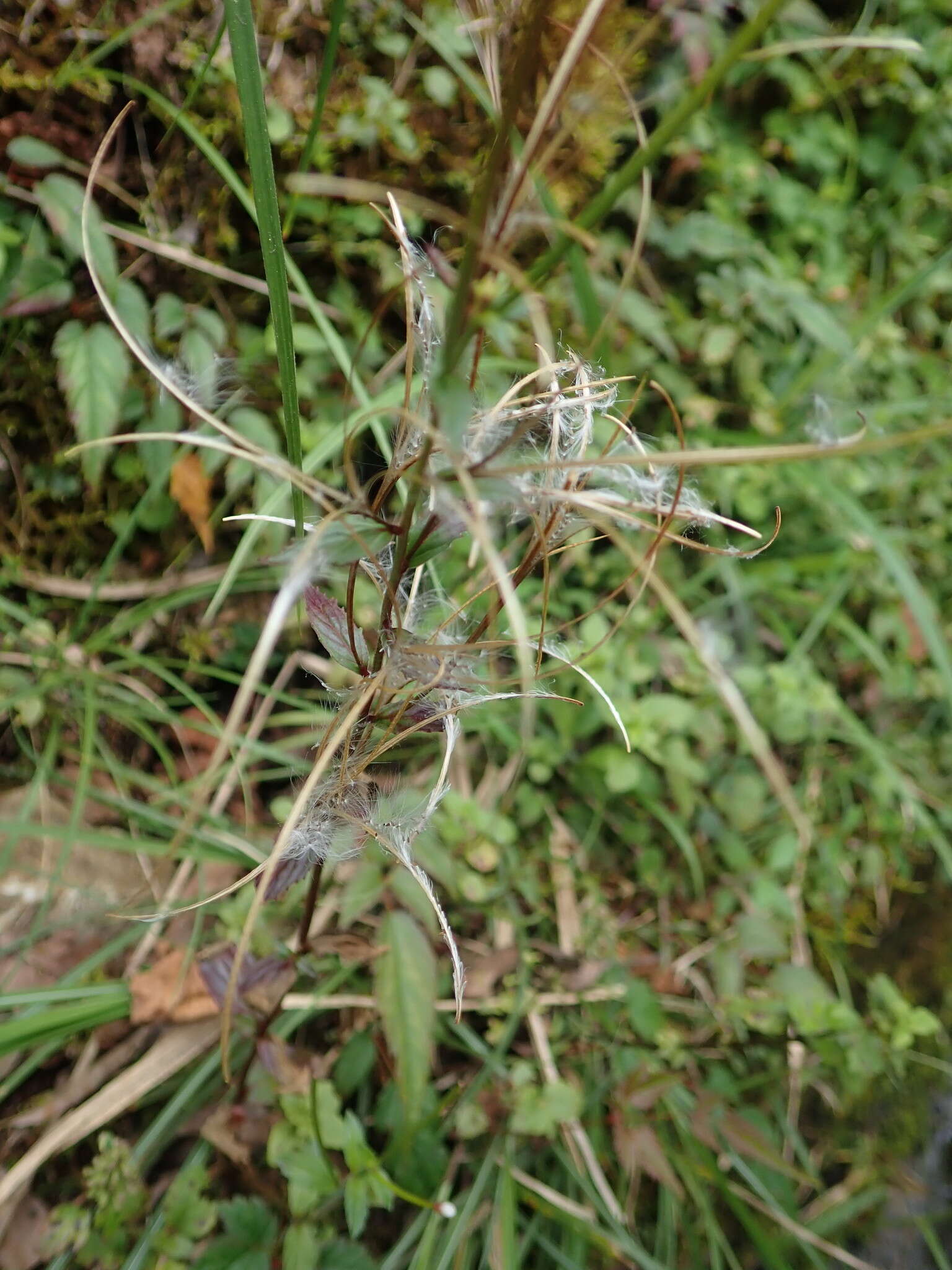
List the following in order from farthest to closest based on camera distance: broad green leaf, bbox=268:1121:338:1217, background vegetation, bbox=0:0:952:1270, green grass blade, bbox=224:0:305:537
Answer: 1. background vegetation, bbox=0:0:952:1270
2. broad green leaf, bbox=268:1121:338:1217
3. green grass blade, bbox=224:0:305:537

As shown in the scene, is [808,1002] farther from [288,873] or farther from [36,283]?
[36,283]

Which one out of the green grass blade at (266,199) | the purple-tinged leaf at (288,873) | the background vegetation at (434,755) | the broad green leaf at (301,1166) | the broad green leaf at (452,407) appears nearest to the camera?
the broad green leaf at (452,407)

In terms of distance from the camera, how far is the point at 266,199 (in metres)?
0.47

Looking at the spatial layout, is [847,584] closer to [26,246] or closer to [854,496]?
[854,496]

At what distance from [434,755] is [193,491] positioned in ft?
1.56

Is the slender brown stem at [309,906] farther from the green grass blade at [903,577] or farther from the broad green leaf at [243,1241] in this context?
the green grass blade at [903,577]

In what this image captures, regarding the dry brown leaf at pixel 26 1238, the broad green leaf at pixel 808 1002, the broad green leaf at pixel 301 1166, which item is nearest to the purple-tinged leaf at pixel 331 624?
the broad green leaf at pixel 301 1166

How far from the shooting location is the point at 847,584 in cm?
Answer: 141

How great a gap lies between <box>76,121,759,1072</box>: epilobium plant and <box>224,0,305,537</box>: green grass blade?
0.03m

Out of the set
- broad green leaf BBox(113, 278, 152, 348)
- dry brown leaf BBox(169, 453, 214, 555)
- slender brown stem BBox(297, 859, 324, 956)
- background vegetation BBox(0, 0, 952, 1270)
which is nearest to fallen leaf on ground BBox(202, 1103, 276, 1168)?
background vegetation BBox(0, 0, 952, 1270)

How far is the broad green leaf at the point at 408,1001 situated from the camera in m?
0.69

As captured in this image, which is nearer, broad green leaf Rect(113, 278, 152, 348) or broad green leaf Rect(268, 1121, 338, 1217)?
broad green leaf Rect(268, 1121, 338, 1217)

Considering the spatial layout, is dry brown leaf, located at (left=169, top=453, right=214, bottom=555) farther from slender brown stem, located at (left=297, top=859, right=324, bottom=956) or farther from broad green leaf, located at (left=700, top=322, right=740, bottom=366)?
broad green leaf, located at (left=700, top=322, right=740, bottom=366)

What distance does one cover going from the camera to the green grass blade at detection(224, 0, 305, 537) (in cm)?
45
